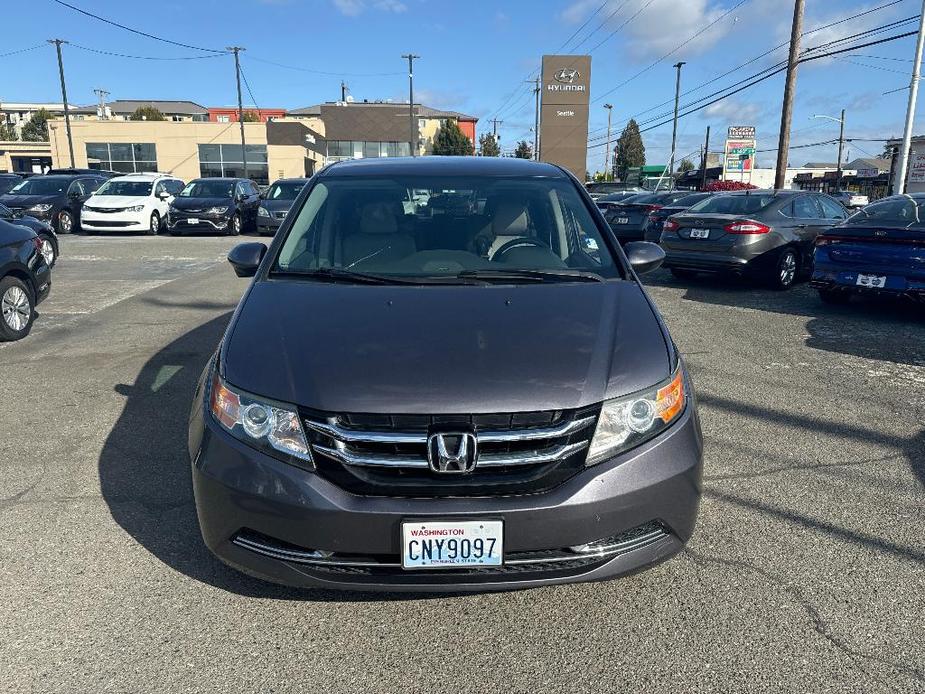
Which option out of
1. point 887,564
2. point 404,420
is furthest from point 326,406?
point 887,564

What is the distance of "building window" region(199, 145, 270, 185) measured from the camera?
53.8 meters

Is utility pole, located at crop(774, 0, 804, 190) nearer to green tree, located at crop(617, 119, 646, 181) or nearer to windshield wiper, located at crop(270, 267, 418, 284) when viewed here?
windshield wiper, located at crop(270, 267, 418, 284)

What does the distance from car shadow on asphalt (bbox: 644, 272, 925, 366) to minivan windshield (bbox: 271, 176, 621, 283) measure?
429 cm

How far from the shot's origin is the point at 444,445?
2389 millimetres

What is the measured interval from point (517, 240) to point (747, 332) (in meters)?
4.88

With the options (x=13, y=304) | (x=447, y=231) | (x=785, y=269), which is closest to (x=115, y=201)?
(x=13, y=304)

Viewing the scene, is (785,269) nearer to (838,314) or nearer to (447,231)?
(838,314)

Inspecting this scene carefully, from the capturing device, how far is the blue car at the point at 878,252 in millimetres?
7707

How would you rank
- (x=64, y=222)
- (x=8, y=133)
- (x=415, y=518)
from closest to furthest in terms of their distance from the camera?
1. (x=415, y=518)
2. (x=64, y=222)
3. (x=8, y=133)

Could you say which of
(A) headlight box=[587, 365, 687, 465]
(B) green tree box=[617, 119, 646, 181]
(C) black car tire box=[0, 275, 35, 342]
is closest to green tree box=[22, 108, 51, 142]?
(B) green tree box=[617, 119, 646, 181]

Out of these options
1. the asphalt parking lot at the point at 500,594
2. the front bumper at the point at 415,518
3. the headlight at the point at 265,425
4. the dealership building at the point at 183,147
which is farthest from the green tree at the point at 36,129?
the front bumper at the point at 415,518

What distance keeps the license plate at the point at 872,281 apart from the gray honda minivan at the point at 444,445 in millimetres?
6226

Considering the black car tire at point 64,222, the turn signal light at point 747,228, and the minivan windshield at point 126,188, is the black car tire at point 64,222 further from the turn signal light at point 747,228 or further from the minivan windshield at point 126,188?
the turn signal light at point 747,228

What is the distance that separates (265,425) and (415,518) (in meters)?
0.62
